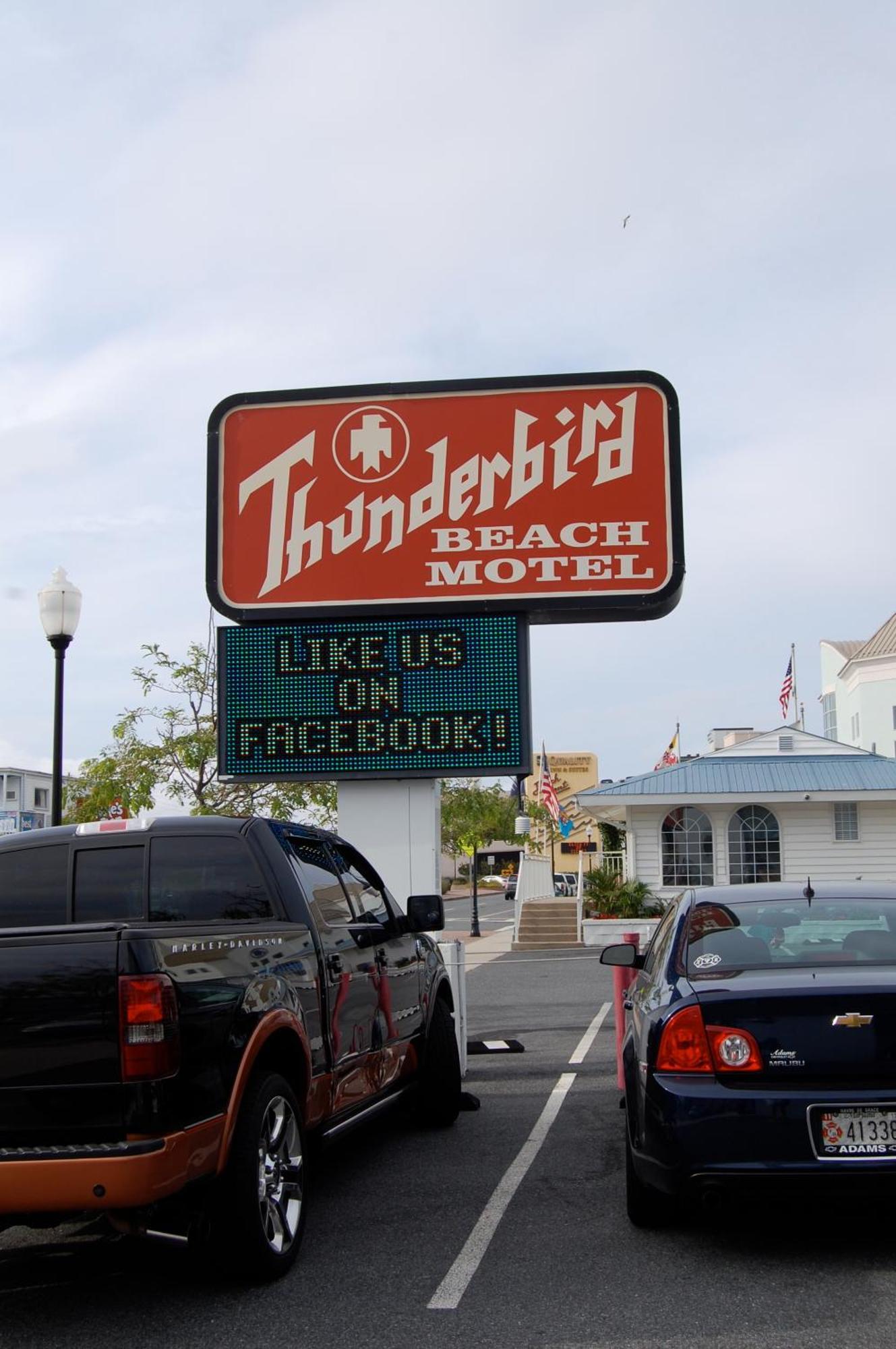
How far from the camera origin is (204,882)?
21.3 feet

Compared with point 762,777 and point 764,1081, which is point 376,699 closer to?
point 764,1081

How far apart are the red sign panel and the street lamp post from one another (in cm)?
178

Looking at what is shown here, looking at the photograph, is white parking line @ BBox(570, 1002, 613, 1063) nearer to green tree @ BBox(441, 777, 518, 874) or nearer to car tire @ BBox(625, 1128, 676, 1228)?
car tire @ BBox(625, 1128, 676, 1228)

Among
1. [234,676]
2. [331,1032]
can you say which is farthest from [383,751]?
[331,1032]

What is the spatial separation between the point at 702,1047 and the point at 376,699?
23.2 feet

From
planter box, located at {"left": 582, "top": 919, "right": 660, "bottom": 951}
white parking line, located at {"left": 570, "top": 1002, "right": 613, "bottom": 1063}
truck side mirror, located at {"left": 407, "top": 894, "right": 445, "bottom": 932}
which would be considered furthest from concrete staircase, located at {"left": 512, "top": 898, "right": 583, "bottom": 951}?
truck side mirror, located at {"left": 407, "top": 894, "right": 445, "bottom": 932}

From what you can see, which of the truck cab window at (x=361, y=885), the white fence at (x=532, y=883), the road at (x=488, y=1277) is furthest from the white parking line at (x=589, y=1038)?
the white fence at (x=532, y=883)

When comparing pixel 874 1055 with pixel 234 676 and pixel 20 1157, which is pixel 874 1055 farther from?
pixel 234 676

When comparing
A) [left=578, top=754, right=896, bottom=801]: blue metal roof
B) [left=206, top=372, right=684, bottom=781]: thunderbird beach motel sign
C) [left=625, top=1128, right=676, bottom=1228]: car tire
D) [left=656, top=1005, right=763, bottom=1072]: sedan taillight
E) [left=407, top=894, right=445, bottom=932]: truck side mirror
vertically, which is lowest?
[left=625, top=1128, right=676, bottom=1228]: car tire

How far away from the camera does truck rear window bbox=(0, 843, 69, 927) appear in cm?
645

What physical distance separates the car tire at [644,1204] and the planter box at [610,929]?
73.4 ft

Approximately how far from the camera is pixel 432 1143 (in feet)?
27.3

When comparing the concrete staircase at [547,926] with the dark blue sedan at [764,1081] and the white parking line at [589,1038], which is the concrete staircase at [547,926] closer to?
the white parking line at [589,1038]

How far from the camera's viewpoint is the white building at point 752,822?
28.9 metres
